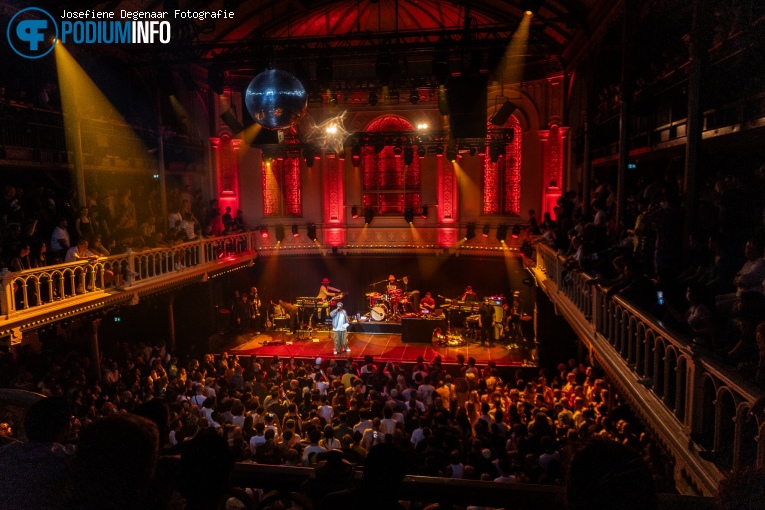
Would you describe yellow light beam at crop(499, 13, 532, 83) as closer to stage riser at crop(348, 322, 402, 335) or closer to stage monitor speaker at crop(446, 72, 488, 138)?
stage monitor speaker at crop(446, 72, 488, 138)

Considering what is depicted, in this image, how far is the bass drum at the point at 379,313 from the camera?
17.8m

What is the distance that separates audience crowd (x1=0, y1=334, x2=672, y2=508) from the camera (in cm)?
668

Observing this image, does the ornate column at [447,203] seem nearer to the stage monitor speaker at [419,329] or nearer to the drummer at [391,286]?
the drummer at [391,286]

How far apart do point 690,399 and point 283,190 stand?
17565 millimetres

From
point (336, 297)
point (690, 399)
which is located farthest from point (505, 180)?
point (690, 399)

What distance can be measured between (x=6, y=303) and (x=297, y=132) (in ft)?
37.7

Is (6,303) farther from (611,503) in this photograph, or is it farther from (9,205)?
(611,503)

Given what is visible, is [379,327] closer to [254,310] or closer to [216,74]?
[254,310]

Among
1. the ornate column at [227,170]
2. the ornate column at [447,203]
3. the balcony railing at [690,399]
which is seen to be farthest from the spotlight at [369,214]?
the balcony railing at [690,399]

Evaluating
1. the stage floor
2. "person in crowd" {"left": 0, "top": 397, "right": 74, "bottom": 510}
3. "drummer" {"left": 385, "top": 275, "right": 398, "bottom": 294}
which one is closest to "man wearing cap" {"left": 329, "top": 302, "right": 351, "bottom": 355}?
the stage floor

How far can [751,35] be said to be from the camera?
582cm

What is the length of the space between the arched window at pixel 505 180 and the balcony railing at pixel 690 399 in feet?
39.5

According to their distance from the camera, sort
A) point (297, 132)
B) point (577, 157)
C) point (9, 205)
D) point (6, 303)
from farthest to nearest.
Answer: point (297, 132) → point (577, 157) → point (9, 205) → point (6, 303)

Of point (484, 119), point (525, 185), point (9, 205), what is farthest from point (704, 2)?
point (525, 185)
